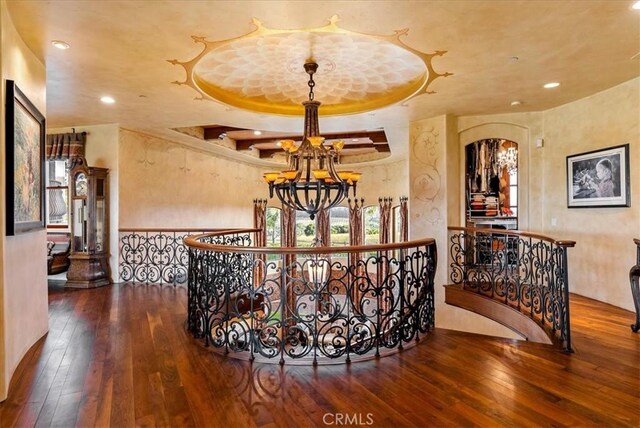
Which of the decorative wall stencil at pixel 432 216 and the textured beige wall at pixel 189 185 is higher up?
the textured beige wall at pixel 189 185

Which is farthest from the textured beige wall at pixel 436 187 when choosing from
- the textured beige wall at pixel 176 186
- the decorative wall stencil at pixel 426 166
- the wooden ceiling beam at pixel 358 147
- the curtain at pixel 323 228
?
the textured beige wall at pixel 176 186

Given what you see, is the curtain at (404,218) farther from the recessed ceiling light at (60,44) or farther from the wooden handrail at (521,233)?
the recessed ceiling light at (60,44)

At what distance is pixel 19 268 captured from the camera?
2971mm

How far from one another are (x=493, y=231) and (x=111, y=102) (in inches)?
226

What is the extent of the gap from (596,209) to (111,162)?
25.9 ft

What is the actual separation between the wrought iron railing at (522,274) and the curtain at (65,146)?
6756 mm

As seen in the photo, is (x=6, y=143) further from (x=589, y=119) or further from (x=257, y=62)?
(x=589, y=119)

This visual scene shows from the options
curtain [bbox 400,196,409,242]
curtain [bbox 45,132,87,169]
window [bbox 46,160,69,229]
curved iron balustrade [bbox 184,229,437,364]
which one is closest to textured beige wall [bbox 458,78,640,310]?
curtain [bbox 400,196,409,242]

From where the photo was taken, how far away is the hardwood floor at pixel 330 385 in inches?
86.3

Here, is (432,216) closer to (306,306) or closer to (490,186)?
(490,186)

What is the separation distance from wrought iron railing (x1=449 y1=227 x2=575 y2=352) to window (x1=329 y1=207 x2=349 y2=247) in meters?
5.47

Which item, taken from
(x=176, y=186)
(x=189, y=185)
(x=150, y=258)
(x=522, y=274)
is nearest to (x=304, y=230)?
(x=189, y=185)

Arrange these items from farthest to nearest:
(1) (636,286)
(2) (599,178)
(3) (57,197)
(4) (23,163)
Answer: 1. (3) (57,197)
2. (2) (599,178)
3. (1) (636,286)
4. (4) (23,163)

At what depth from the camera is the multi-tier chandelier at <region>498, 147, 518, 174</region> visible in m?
6.16
